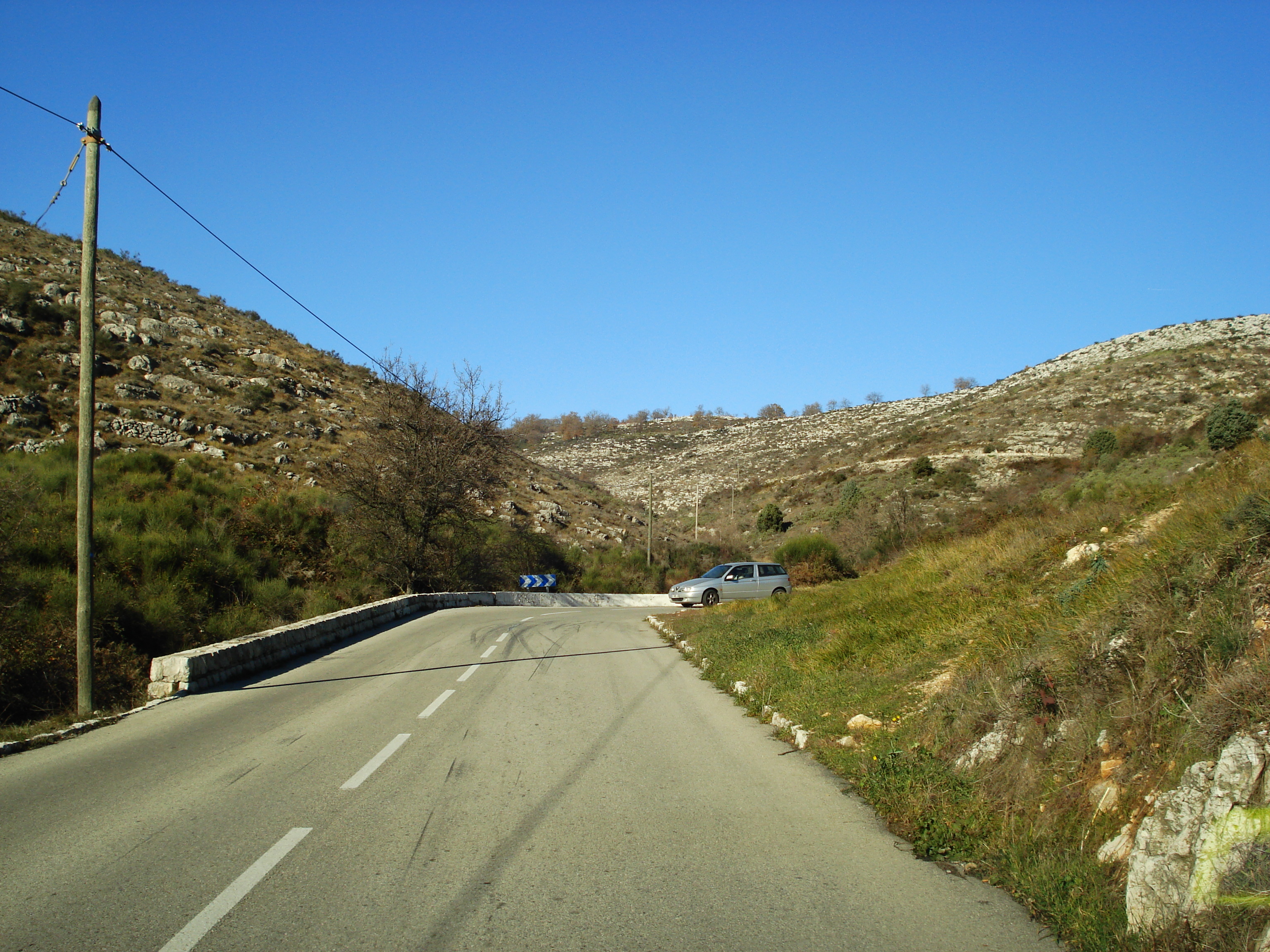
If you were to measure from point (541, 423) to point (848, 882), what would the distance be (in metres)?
138

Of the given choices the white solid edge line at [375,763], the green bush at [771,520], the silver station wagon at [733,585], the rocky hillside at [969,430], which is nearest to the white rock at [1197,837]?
the white solid edge line at [375,763]

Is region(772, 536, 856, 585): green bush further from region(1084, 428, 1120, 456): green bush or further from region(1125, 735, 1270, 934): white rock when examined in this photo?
region(1125, 735, 1270, 934): white rock

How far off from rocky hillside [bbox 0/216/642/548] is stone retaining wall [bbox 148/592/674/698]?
1518 cm

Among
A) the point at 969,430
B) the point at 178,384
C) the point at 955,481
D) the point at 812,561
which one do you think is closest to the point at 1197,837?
the point at 812,561

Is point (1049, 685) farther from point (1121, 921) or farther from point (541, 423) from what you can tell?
point (541, 423)

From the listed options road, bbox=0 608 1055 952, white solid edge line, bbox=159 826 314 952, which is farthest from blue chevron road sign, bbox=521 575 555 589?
white solid edge line, bbox=159 826 314 952

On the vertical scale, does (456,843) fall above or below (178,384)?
below

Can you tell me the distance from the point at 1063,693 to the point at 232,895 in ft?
18.1

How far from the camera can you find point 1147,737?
4676mm

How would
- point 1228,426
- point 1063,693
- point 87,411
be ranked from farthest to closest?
point 1228,426 < point 87,411 < point 1063,693

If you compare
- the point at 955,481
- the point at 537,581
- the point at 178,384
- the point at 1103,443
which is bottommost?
the point at 537,581

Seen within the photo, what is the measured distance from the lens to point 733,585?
29.2m

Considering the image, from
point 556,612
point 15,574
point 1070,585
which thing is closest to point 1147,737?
point 1070,585

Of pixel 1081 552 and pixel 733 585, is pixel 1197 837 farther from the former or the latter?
pixel 733 585
